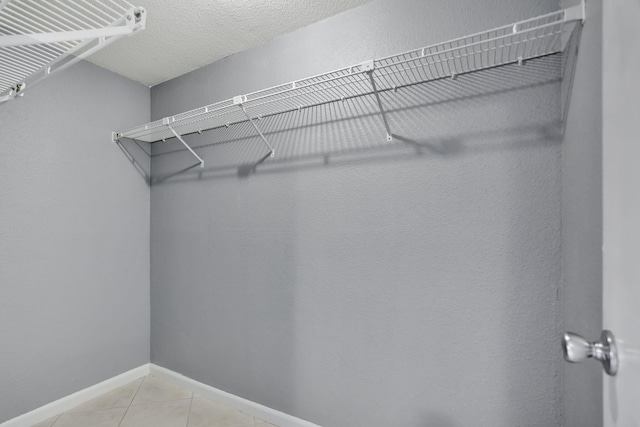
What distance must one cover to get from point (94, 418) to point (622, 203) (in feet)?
7.67

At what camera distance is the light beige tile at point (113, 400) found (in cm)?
179

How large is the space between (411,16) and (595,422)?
1.43 meters

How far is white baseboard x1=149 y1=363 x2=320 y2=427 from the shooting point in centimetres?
159

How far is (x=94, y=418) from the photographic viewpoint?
1686 mm

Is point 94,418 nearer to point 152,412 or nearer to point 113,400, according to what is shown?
point 113,400

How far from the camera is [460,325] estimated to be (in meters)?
1.21

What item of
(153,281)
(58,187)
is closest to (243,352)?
(153,281)

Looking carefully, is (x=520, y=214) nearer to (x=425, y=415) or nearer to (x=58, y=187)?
(x=425, y=415)

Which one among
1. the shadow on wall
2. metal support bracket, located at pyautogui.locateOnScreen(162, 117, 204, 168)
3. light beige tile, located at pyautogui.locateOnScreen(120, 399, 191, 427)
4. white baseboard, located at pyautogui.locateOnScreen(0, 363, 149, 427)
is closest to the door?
the shadow on wall

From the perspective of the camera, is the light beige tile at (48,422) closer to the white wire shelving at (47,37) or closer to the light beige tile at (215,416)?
the light beige tile at (215,416)

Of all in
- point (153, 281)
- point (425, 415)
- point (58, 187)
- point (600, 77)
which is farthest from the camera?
point (153, 281)

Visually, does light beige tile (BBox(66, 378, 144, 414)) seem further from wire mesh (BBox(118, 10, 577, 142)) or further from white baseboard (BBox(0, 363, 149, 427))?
wire mesh (BBox(118, 10, 577, 142))

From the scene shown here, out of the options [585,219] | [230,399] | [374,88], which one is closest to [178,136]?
[374,88]

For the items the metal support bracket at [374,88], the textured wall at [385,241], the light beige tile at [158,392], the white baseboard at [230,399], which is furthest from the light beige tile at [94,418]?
the metal support bracket at [374,88]
